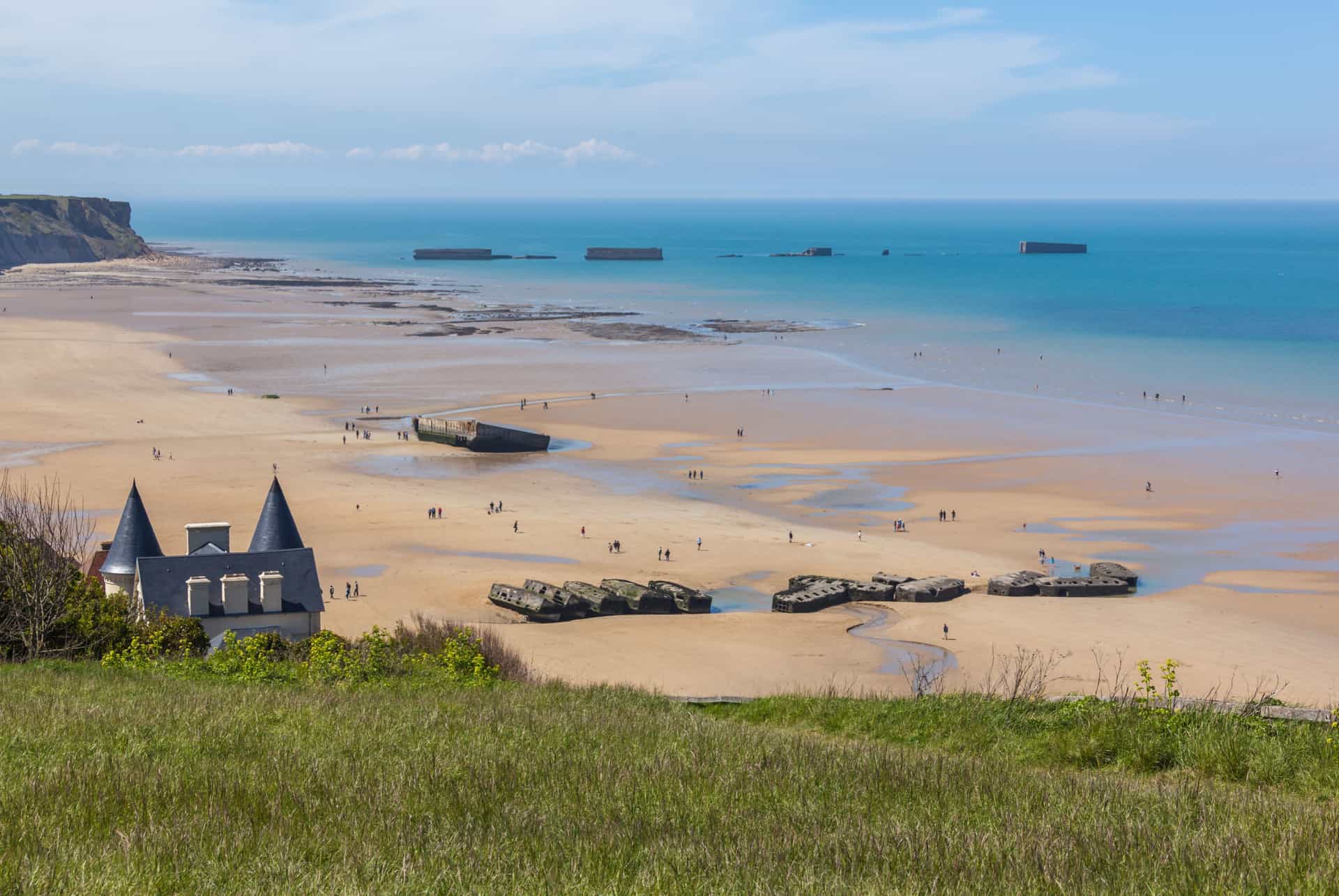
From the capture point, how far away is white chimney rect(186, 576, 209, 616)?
24578 millimetres

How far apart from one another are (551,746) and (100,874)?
5.20 m

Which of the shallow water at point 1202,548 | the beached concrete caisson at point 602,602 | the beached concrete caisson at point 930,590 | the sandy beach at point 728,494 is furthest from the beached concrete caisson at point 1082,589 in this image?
the beached concrete caisson at point 602,602

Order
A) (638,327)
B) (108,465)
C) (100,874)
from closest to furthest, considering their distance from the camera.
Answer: (100,874)
(108,465)
(638,327)

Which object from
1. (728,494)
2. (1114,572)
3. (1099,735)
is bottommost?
(1114,572)

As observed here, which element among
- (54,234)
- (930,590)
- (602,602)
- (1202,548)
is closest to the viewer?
(602,602)

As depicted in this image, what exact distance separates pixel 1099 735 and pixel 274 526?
22281 millimetres

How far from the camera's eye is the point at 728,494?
4862 centimetres

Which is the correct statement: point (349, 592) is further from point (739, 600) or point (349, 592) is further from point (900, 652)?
point (900, 652)

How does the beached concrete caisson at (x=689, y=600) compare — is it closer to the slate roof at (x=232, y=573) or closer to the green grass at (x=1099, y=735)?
the slate roof at (x=232, y=573)

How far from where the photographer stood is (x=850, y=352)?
3647 inches

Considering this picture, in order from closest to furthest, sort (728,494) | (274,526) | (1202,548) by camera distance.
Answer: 1. (274,526)
2. (1202,548)
3. (728,494)

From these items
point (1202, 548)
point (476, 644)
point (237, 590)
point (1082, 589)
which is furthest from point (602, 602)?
point (1202, 548)

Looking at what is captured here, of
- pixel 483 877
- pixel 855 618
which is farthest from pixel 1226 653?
pixel 483 877

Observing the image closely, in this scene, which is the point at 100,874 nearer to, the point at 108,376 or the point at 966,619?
the point at 966,619
